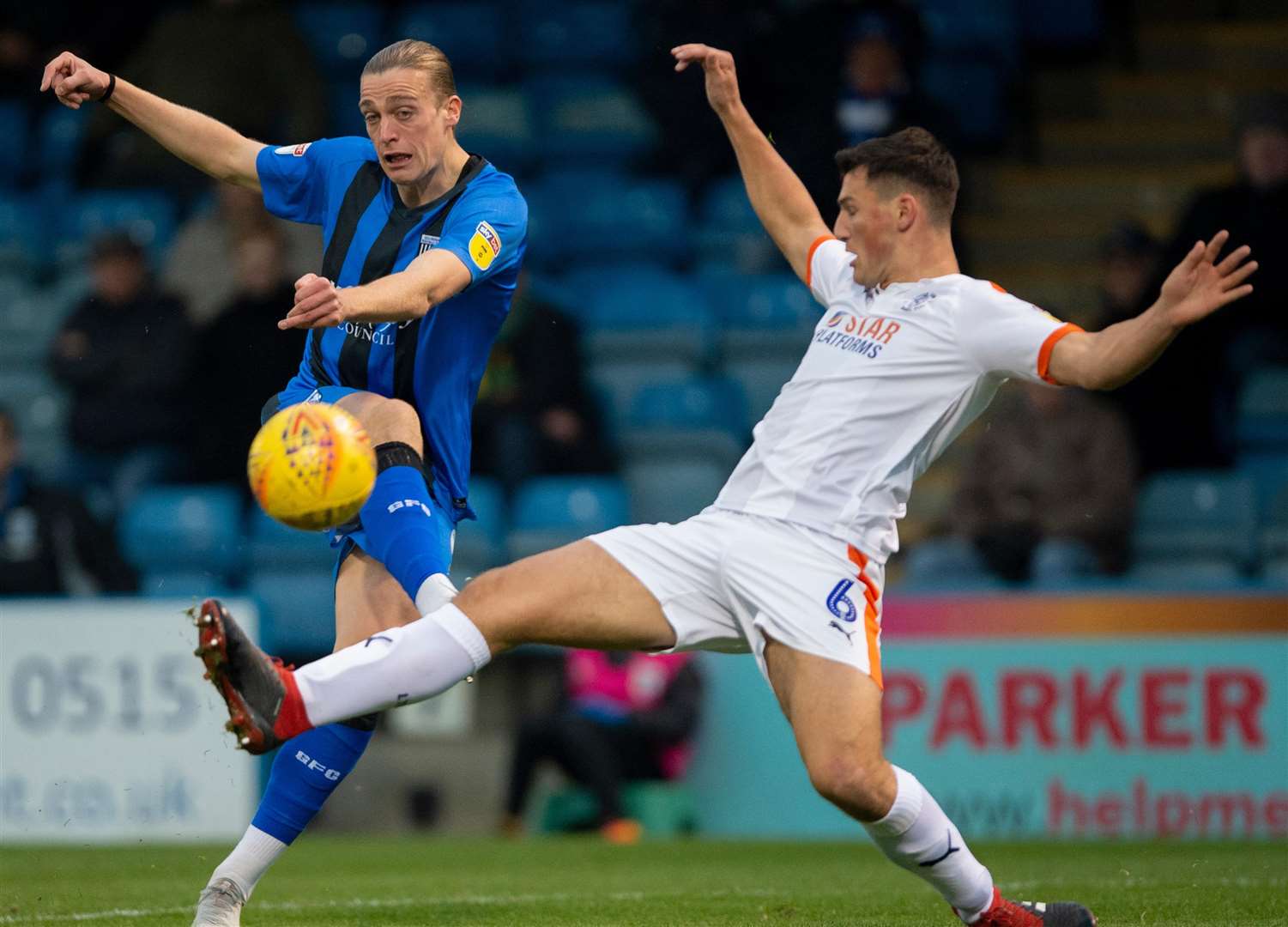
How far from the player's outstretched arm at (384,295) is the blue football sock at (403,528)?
0.55 m

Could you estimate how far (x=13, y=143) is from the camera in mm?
14180

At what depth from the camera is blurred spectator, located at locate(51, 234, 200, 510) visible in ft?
38.5

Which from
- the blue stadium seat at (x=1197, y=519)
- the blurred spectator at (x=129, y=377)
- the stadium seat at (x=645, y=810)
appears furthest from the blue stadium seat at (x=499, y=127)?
the blue stadium seat at (x=1197, y=519)

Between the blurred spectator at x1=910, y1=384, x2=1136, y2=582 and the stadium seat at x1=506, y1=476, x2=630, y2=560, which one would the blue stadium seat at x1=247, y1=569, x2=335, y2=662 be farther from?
the blurred spectator at x1=910, y1=384, x2=1136, y2=582

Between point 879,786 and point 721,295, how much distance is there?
306 inches

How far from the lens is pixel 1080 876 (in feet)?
25.2

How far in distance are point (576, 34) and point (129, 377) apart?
4.35 metres

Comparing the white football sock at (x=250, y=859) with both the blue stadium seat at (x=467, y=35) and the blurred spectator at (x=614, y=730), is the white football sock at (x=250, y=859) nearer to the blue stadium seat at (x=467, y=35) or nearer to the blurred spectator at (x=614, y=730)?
the blurred spectator at (x=614, y=730)

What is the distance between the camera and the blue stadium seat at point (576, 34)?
14094 millimetres

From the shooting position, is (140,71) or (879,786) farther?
(140,71)

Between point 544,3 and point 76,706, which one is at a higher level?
point 544,3

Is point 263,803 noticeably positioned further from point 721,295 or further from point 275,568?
point 721,295

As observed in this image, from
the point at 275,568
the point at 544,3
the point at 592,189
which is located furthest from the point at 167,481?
the point at 544,3

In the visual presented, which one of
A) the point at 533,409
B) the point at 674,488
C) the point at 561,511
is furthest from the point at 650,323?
the point at 561,511
